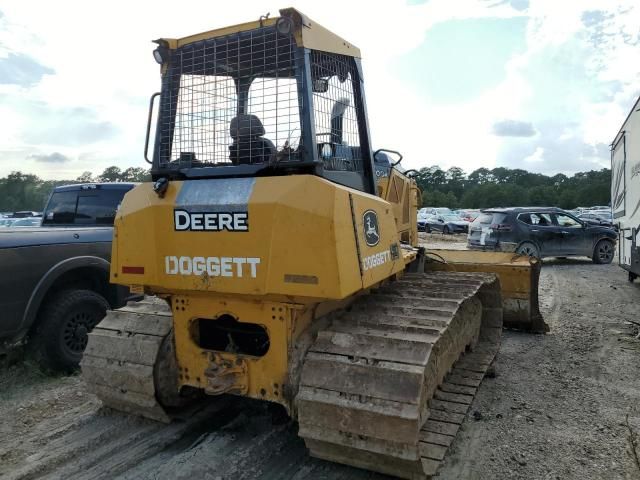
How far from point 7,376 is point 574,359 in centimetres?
603

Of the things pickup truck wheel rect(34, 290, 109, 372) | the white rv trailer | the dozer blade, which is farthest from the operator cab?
the white rv trailer

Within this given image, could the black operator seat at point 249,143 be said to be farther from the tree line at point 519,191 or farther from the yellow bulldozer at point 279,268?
the tree line at point 519,191

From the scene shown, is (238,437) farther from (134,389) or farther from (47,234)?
(47,234)

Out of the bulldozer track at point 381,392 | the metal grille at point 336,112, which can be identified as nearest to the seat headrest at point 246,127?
the metal grille at point 336,112

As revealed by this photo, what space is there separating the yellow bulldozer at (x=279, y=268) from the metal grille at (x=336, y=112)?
2 cm

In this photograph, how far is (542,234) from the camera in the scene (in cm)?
1402

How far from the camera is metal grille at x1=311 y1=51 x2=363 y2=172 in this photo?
3576mm

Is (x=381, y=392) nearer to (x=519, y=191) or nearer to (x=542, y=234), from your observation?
(x=542, y=234)

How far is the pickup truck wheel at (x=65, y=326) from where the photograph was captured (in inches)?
212

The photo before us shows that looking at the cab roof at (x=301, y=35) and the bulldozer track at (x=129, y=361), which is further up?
the cab roof at (x=301, y=35)

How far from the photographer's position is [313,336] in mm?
3535

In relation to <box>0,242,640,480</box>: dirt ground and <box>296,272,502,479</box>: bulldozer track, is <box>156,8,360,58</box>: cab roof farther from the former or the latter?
<box>0,242,640,480</box>: dirt ground

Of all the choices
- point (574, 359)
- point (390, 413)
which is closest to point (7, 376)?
point (390, 413)

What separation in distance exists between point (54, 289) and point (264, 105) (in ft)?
11.5
